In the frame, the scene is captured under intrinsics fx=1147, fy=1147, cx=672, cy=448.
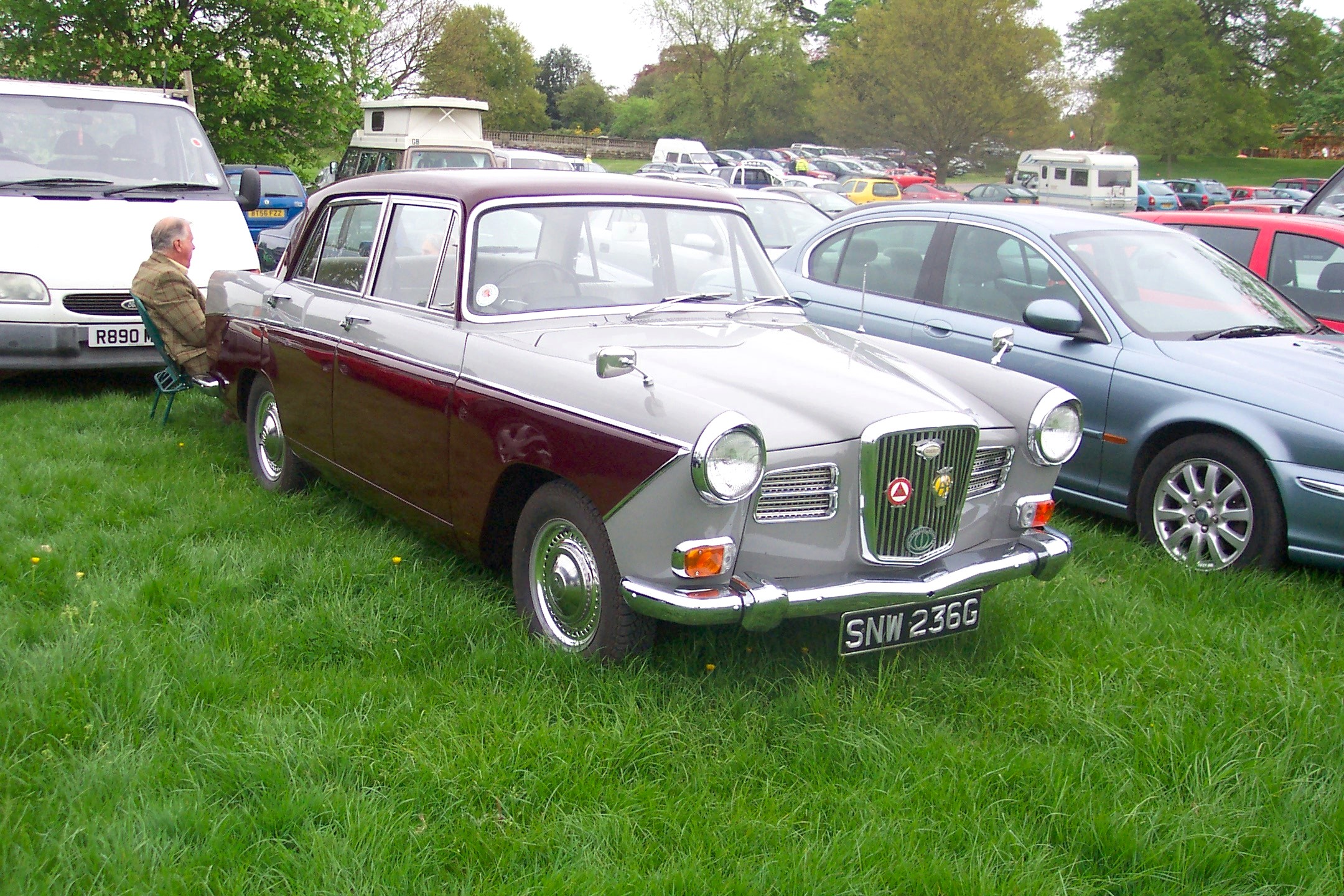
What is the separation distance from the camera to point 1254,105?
63.6 metres

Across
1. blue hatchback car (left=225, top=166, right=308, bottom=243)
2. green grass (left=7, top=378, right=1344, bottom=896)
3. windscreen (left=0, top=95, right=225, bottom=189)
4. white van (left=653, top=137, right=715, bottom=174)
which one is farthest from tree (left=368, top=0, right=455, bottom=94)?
green grass (left=7, top=378, right=1344, bottom=896)

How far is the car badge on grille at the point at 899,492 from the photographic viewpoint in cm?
367

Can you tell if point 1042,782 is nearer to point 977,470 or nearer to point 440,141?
point 977,470

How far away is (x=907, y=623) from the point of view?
3.70 meters

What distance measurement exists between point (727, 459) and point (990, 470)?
125cm

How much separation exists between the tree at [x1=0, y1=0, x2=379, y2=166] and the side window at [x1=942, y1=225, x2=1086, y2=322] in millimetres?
12750

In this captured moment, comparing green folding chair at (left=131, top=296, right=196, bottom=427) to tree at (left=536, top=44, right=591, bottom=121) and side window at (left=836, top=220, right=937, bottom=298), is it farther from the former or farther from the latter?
tree at (left=536, top=44, right=591, bottom=121)

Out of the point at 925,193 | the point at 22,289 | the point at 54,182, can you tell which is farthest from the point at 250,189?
the point at 925,193

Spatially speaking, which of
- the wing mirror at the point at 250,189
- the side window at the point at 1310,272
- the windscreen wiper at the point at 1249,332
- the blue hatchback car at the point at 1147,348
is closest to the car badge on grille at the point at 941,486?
the blue hatchback car at the point at 1147,348

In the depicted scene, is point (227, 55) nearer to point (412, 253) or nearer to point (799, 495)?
point (412, 253)

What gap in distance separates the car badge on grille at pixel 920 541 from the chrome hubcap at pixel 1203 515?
186cm

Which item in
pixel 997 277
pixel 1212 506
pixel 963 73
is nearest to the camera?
pixel 1212 506

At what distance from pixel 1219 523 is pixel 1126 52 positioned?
70.4 m

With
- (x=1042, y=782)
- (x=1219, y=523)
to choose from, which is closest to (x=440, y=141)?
(x=1219, y=523)
